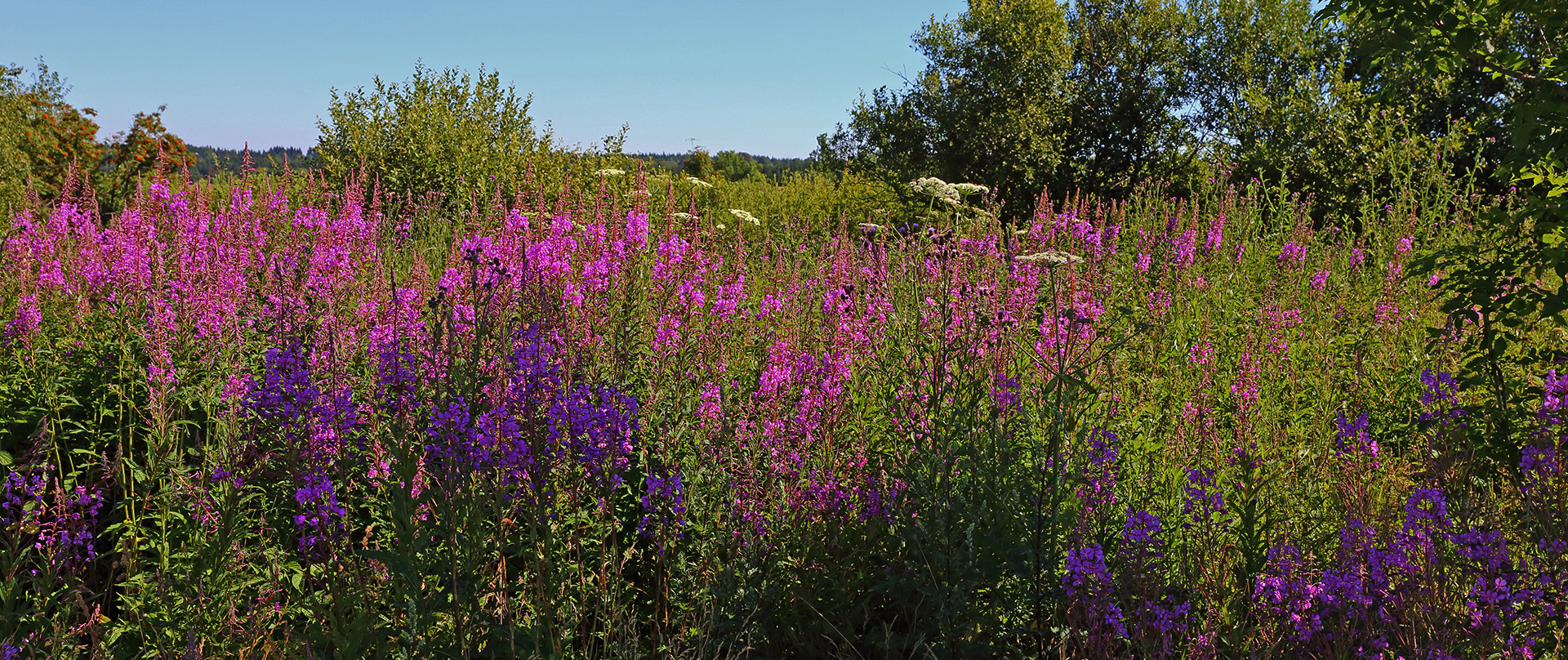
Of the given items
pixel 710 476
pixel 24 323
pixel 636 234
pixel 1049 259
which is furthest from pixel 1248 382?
pixel 24 323

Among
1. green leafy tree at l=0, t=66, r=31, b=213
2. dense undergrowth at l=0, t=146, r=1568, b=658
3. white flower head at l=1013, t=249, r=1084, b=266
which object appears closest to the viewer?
dense undergrowth at l=0, t=146, r=1568, b=658

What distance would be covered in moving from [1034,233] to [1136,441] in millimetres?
2220

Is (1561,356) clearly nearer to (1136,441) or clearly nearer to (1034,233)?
(1136,441)

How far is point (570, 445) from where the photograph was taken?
279 centimetres

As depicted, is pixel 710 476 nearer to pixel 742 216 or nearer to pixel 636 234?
pixel 636 234

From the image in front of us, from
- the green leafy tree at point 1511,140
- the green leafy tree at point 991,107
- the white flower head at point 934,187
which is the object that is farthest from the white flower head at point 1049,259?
the green leafy tree at point 991,107

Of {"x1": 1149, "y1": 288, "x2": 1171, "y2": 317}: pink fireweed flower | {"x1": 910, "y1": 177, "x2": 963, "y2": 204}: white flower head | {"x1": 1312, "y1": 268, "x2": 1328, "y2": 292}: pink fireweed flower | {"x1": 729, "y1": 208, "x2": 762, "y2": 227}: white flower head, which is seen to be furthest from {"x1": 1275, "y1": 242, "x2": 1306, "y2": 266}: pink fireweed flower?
{"x1": 729, "y1": 208, "x2": 762, "y2": 227}: white flower head

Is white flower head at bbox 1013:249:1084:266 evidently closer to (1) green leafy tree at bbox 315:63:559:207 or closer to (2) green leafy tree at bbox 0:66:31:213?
(1) green leafy tree at bbox 315:63:559:207

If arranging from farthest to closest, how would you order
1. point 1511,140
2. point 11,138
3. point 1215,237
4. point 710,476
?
point 11,138 → point 1215,237 → point 1511,140 → point 710,476

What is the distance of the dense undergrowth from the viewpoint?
252 cm

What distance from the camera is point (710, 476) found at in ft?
10.3

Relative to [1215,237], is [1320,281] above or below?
below

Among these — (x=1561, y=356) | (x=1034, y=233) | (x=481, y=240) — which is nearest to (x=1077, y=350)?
(x=1034, y=233)

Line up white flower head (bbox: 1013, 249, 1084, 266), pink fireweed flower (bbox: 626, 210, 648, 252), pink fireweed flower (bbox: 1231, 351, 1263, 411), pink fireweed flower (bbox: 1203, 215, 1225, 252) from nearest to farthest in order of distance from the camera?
white flower head (bbox: 1013, 249, 1084, 266), pink fireweed flower (bbox: 1231, 351, 1263, 411), pink fireweed flower (bbox: 626, 210, 648, 252), pink fireweed flower (bbox: 1203, 215, 1225, 252)
